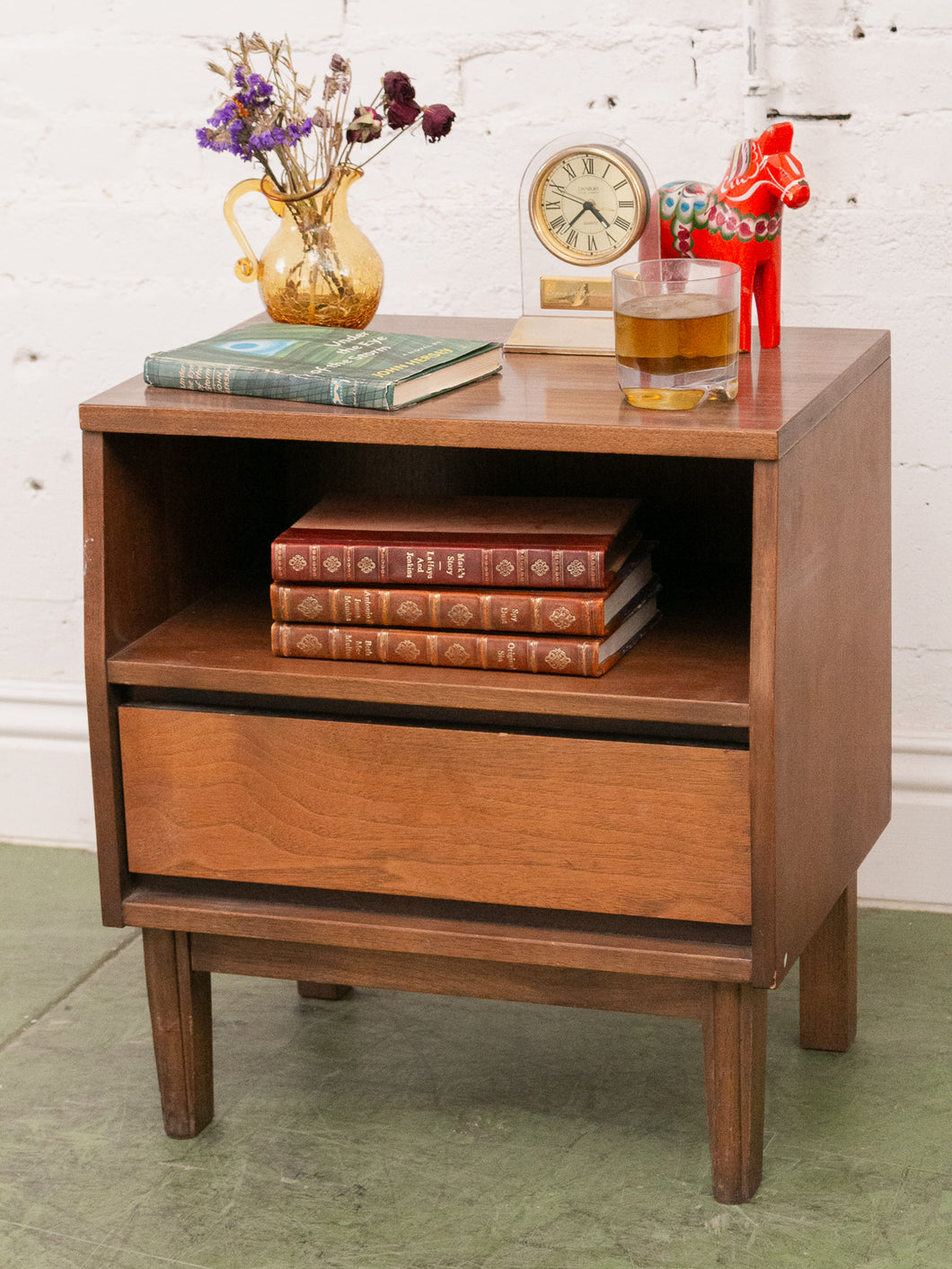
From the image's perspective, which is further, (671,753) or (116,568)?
(116,568)

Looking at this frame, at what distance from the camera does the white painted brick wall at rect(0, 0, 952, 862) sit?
177 centimetres

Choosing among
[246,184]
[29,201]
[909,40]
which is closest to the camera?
[246,184]

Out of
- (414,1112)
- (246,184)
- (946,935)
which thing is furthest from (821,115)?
(414,1112)

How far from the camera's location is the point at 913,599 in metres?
1.88

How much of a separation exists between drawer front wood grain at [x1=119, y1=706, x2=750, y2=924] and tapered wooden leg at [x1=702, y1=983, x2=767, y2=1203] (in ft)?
0.33

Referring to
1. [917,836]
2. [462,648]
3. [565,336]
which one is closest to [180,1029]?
[462,648]

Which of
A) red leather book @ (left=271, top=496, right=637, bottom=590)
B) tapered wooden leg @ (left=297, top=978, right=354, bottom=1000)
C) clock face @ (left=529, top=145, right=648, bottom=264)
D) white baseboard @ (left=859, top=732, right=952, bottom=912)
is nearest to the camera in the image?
red leather book @ (left=271, top=496, right=637, bottom=590)

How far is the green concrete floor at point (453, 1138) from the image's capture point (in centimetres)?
133

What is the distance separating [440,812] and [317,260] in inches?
20.6

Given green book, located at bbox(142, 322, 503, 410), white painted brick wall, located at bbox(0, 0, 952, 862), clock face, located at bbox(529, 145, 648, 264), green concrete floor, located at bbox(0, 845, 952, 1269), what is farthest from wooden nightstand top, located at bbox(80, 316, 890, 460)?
green concrete floor, located at bbox(0, 845, 952, 1269)

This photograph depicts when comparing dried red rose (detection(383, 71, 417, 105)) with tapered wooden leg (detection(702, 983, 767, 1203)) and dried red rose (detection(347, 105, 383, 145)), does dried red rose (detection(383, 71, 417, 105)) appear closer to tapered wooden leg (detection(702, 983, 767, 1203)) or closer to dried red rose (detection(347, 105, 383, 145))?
dried red rose (detection(347, 105, 383, 145))

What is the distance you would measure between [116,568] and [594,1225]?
68 centimetres

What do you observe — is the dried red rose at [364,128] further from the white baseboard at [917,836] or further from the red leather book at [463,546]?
the white baseboard at [917,836]

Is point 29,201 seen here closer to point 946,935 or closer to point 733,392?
point 733,392
